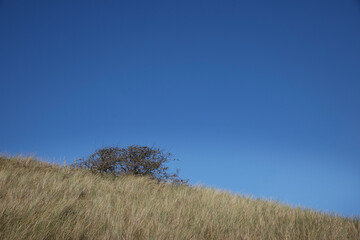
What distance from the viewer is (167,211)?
181 inches

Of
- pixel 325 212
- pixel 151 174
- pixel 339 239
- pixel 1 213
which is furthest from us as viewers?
pixel 151 174

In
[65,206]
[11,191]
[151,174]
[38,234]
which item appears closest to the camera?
[38,234]

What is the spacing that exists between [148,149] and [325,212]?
751cm

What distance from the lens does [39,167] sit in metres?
9.16

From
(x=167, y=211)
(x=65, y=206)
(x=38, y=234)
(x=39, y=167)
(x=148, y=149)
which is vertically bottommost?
(x=38, y=234)

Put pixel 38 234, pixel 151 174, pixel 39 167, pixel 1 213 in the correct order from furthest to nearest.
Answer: pixel 151 174 → pixel 39 167 → pixel 1 213 → pixel 38 234

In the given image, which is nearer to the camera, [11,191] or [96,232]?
[96,232]

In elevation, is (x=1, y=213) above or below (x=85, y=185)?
below

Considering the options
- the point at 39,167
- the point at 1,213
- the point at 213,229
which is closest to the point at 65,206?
the point at 1,213

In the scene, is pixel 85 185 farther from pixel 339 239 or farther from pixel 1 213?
pixel 339 239

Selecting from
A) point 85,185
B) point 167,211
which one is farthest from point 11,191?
point 167,211

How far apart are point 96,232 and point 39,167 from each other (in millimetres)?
7549

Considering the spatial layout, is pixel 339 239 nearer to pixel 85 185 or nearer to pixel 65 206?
pixel 65 206

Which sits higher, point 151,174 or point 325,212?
point 151,174
